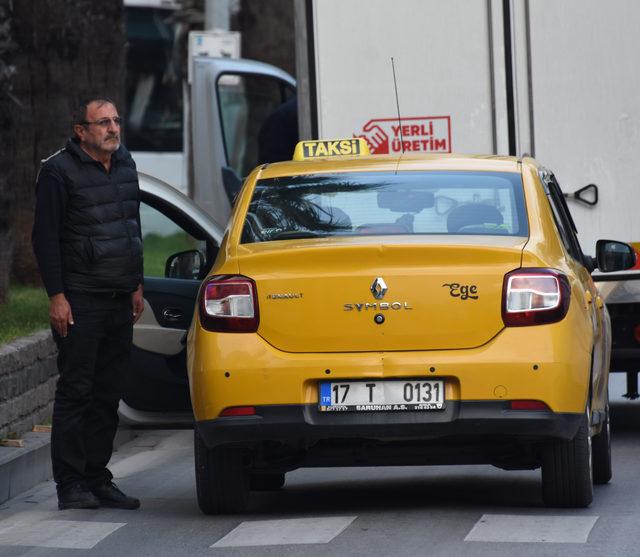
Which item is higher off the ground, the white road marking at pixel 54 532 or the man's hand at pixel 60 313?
the man's hand at pixel 60 313

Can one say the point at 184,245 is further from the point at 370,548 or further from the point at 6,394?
the point at 370,548

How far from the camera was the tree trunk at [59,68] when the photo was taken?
17125 millimetres

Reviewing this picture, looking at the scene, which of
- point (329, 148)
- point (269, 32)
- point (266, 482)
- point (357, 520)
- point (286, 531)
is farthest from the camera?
point (269, 32)

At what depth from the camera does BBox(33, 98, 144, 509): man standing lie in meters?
8.91

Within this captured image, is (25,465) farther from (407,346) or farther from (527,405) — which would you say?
(527,405)

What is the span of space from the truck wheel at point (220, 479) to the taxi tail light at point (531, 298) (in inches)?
56.5

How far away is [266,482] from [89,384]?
3.33 ft

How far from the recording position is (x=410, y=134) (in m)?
11.8

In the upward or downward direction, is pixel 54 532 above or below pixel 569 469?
below

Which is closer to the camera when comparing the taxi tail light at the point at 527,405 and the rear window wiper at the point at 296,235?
the taxi tail light at the point at 527,405

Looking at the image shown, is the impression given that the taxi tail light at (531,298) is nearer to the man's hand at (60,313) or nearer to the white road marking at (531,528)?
the white road marking at (531,528)

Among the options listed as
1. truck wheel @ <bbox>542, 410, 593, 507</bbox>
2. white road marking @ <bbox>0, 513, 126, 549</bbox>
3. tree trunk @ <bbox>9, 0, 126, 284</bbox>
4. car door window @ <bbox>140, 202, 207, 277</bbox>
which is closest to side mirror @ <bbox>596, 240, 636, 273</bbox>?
truck wheel @ <bbox>542, 410, 593, 507</bbox>

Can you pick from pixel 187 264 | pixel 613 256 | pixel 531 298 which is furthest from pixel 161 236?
pixel 531 298

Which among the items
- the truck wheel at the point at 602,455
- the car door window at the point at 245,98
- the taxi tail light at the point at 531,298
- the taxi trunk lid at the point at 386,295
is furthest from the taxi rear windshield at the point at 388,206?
the car door window at the point at 245,98
